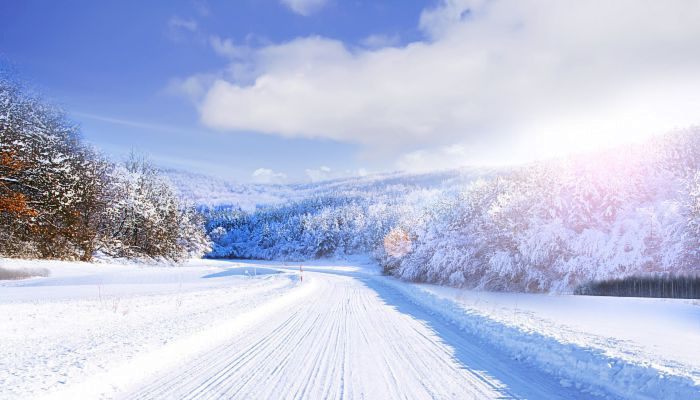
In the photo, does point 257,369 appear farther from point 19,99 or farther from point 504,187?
point 19,99

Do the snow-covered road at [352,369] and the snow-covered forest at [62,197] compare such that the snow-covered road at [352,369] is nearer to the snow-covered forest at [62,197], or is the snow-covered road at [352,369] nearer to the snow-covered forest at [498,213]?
the snow-covered forest at [498,213]

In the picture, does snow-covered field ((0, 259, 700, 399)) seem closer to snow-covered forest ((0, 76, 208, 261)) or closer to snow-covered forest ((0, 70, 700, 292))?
snow-covered forest ((0, 70, 700, 292))

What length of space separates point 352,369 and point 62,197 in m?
32.4

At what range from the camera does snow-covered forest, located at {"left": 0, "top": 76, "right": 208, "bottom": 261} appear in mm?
27641

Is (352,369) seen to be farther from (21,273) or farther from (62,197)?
(62,197)

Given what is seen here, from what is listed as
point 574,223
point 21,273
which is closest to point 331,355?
point 574,223

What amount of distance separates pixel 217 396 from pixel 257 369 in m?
1.35

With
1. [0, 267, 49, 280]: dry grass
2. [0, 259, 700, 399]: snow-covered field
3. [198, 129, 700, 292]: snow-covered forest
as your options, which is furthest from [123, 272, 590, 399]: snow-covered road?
[0, 267, 49, 280]: dry grass

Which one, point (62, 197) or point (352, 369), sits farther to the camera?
point (62, 197)

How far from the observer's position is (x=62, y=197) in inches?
1203

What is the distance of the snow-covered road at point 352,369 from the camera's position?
17.6ft

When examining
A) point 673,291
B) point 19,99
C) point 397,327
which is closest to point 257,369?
point 397,327

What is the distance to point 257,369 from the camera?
6477mm

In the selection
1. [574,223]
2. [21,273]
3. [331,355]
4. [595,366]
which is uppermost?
[574,223]
